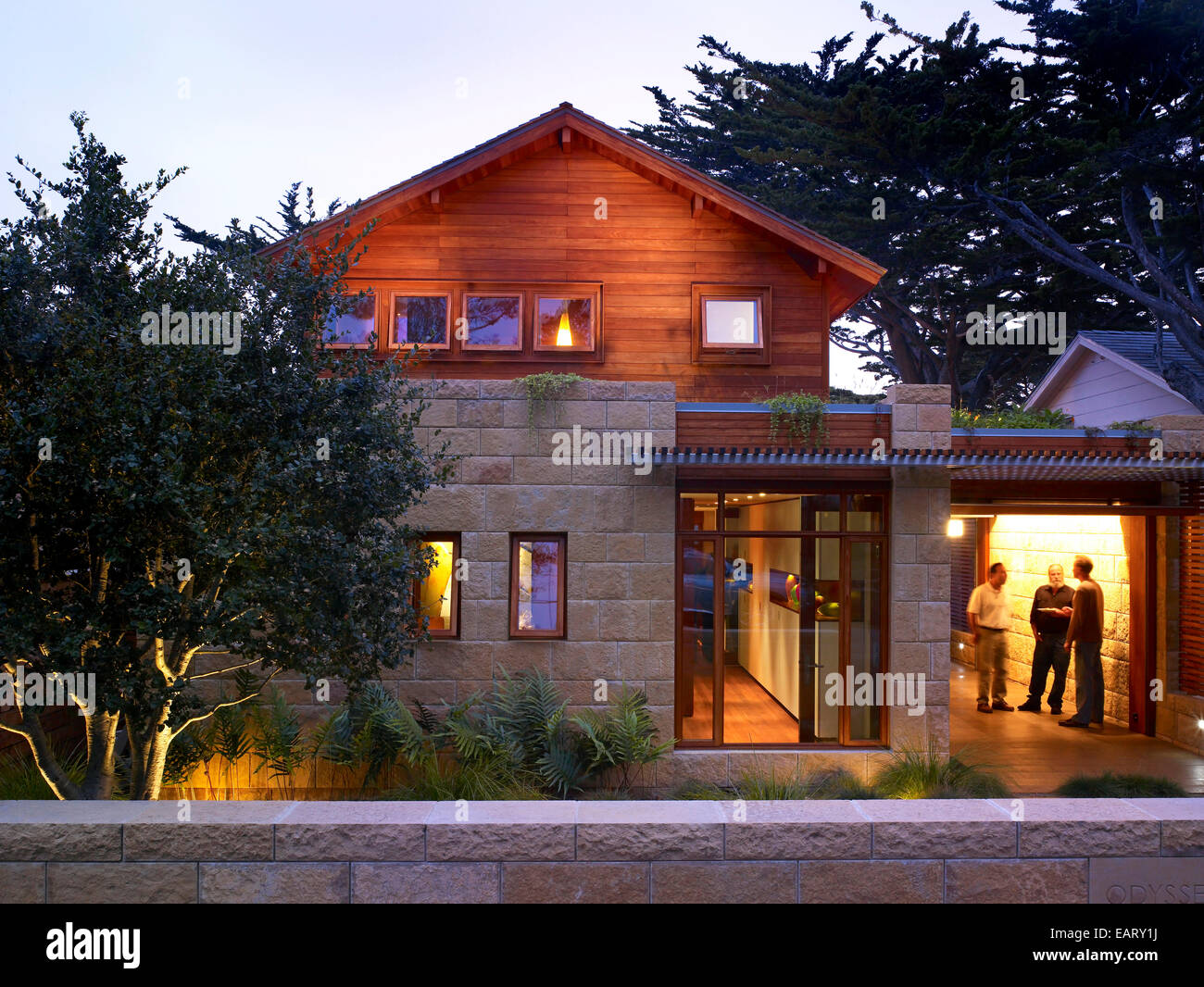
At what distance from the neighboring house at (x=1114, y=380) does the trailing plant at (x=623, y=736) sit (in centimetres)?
1098

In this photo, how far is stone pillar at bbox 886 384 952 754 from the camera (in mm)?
9484

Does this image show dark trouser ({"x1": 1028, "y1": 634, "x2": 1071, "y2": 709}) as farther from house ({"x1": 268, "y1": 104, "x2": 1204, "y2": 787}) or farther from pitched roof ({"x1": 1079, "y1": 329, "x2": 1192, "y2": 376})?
pitched roof ({"x1": 1079, "y1": 329, "x2": 1192, "y2": 376})

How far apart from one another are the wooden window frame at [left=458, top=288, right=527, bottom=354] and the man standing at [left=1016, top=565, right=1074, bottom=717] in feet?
27.4

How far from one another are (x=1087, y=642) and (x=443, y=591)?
338 inches

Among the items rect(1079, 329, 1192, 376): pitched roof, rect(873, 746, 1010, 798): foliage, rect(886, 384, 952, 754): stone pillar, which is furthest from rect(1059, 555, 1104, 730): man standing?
rect(1079, 329, 1192, 376): pitched roof

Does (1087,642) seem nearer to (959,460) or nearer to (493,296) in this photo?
(959,460)

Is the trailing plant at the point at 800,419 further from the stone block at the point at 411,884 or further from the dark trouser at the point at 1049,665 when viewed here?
the stone block at the point at 411,884

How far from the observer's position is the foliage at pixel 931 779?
28.6 ft

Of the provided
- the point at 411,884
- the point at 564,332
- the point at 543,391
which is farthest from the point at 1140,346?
the point at 411,884

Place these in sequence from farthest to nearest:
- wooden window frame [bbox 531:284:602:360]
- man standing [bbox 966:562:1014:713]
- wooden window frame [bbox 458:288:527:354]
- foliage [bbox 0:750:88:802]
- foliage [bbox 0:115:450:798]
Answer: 1. man standing [bbox 966:562:1014:713]
2. wooden window frame [bbox 531:284:602:360]
3. wooden window frame [bbox 458:288:527:354]
4. foliage [bbox 0:750:88:802]
5. foliage [bbox 0:115:450:798]

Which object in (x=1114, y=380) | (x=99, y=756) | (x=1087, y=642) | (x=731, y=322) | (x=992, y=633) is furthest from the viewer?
(x=1114, y=380)

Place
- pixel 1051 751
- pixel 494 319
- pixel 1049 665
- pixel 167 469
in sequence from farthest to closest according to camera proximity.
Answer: pixel 1049 665 < pixel 494 319 < pixel 1051 751 < pixel 167 469

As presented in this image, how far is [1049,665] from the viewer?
13016 mm

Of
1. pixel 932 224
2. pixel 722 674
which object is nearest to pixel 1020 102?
pixel 932 224
